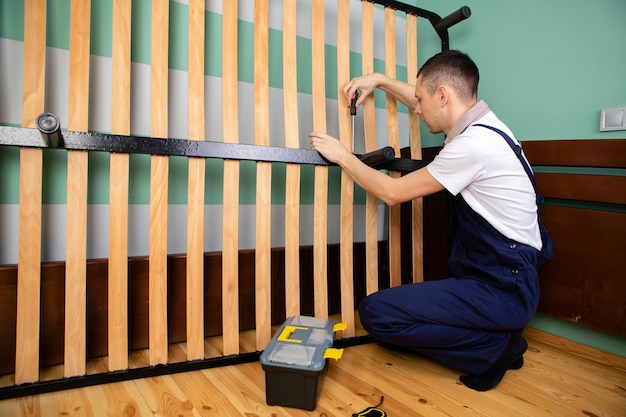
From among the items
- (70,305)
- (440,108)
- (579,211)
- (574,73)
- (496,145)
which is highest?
(574,73)

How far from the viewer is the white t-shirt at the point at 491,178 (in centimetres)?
144

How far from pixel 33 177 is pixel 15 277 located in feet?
1.34

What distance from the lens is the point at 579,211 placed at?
1701mm

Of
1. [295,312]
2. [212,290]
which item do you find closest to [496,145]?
[295,312]

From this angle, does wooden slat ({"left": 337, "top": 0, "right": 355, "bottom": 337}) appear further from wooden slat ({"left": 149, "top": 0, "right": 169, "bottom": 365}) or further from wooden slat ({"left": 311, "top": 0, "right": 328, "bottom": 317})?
wooden slat ({"left": 149, "top": 0, "right": 169, "bottom": 365})

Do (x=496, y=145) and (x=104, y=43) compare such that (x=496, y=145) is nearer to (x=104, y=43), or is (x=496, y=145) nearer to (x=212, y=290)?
(x=212, y=290)

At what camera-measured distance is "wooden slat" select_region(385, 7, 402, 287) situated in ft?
6.30

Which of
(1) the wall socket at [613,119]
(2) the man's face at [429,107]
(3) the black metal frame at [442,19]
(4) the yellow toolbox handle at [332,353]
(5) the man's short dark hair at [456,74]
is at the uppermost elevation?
(3) the black metal frame at [442,19]

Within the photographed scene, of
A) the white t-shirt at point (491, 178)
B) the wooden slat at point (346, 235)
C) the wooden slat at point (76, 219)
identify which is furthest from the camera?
the wooden slat at point (346, 235)

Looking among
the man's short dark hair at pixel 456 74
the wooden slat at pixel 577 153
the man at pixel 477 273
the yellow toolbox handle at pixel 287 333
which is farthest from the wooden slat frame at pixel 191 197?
the wooden slat at pixel 577 153

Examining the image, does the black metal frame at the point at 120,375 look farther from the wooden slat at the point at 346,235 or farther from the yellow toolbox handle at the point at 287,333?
the wooden slat at the point at 346,235

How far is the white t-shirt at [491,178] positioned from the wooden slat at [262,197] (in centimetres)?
66

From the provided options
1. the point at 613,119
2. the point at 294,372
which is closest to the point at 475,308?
the point at 294,372

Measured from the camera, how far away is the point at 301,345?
1311 millimetres
